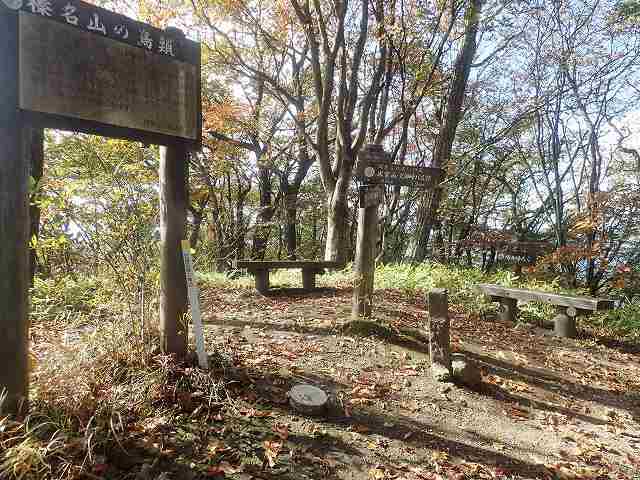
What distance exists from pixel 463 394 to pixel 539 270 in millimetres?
8051

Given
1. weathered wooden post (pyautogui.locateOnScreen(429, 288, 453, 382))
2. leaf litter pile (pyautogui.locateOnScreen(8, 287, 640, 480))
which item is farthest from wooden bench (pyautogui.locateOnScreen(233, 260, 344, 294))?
weathered wooden post (pyautogui.locateOnScreen(429, 288, 453, 382))

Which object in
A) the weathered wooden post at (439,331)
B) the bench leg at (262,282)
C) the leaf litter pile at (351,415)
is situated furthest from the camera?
the bench leg at (262,282)

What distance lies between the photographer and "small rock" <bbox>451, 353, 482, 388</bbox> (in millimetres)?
4262

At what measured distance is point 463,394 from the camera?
→ 412cm

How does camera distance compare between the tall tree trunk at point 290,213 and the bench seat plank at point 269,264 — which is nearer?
the bench seat plank at point 269,264

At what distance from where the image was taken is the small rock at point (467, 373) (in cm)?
426

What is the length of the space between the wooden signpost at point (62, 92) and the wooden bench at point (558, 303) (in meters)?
6.32

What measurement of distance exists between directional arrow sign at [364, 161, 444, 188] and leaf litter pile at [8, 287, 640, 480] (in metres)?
2.10

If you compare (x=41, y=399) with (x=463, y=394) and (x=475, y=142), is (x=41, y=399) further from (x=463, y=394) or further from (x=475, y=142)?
(x=475, y=142)

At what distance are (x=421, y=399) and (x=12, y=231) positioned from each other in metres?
3.87

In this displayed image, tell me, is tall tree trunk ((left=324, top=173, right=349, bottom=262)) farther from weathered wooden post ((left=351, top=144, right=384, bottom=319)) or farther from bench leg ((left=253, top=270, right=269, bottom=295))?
weathered wooden post ((left=351, top=144, right=384, bottom=319))

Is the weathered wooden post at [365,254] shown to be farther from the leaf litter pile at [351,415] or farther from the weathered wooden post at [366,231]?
the leaf litter pile at [351,415]

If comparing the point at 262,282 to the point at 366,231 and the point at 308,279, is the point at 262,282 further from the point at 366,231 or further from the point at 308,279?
the point at 366,231

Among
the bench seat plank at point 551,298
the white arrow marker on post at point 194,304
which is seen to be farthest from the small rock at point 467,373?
the bench seat plank at point 551,298
